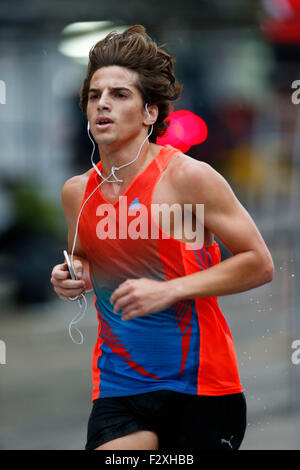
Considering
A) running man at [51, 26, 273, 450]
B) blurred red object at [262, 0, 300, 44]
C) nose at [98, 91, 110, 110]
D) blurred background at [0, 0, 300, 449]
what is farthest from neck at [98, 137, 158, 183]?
blurred red object at [262, 0, 300, 44]

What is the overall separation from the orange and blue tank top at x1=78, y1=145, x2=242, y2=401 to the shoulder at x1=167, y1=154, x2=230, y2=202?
0.32ft

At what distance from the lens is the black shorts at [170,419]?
2.30 m

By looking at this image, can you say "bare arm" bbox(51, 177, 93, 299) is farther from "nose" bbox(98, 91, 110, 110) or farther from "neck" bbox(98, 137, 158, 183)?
"nose" bbox(98, 91, 110, 110)

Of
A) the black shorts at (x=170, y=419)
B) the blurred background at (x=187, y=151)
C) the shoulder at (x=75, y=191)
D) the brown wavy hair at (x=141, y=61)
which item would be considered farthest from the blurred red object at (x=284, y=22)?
the black shorts at (x=170, y=419)

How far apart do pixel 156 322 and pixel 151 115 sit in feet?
2.19

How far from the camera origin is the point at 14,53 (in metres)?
5.76

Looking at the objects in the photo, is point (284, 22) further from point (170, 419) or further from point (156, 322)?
point (170, 419)

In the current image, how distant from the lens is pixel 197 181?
2199 mm

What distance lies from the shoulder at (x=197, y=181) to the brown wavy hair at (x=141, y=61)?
0.28m

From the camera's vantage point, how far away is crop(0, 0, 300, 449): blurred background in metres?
4.86

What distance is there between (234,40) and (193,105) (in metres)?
0.61

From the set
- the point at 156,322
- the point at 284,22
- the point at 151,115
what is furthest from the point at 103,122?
the point at 284,22

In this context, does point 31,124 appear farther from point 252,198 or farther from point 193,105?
point 252,198
